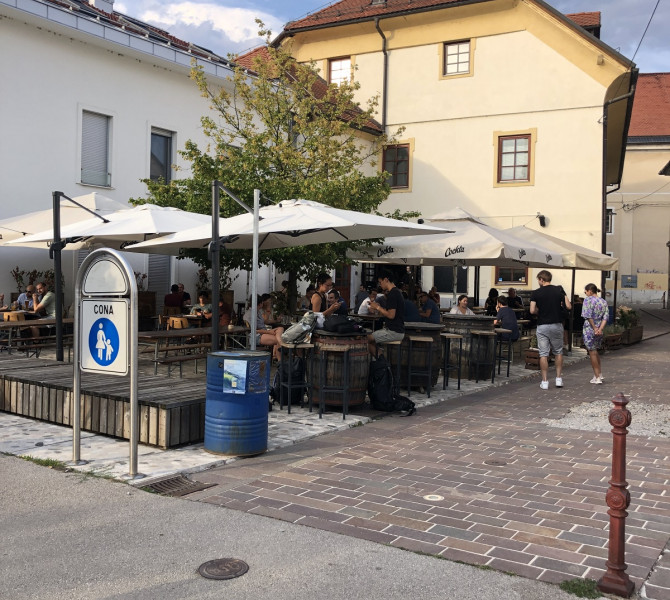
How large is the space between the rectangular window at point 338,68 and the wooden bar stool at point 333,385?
20.1 metres

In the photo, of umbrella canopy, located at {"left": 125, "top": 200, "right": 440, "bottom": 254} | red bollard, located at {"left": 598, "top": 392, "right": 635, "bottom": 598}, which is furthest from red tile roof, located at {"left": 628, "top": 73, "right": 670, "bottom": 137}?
red bollard, located at {"left": 598, "top": 392, "right": 635, "bottom": 598}

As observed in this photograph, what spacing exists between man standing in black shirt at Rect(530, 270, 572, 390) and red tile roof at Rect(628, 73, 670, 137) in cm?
3693

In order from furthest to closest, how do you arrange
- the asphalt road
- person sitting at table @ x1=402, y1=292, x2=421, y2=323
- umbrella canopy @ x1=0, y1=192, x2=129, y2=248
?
1. umbrella canopy @ x1=0, y1=192, x2=129, y2=248
2. person sitting at table @ x1=402, y1=292, x2=421, y2=323
3. the asphalt road

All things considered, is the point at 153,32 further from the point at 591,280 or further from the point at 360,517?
the point at 360,517

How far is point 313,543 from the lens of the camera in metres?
4.37

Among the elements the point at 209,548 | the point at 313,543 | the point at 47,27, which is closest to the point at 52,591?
the point at 209,548

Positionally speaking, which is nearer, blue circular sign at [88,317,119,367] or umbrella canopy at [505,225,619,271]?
blue circular sign at [88,317,119,367]

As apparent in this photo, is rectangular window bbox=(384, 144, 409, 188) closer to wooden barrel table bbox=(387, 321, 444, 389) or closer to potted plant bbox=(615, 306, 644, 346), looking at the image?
potted plant bbox=(615, 306, 644, 346)

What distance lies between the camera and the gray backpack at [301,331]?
8.48 m

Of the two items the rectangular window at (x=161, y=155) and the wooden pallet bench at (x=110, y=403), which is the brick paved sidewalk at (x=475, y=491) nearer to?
the wooden pallet bench at (x=110, y=403)

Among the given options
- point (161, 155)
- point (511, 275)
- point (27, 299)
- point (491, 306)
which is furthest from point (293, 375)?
point (511, 275)

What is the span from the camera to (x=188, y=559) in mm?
4117

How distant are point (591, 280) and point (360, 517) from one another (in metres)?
19.8

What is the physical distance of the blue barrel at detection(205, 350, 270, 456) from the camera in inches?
247
